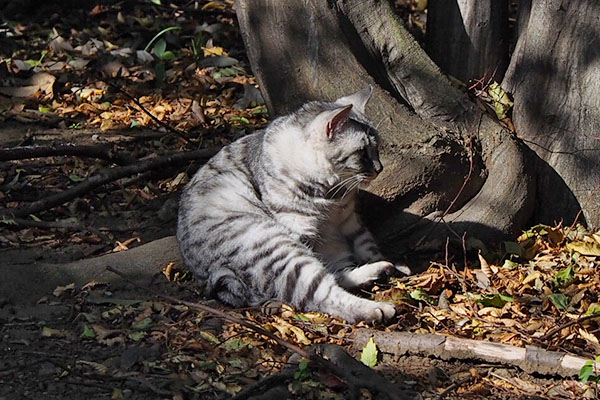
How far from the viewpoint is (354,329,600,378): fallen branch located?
4098mm

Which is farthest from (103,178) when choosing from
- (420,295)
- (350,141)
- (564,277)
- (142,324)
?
(564,277)

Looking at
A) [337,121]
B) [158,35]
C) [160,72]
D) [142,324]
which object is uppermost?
[337,121]

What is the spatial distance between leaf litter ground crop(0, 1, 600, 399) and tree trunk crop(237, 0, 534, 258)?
0.32 meters

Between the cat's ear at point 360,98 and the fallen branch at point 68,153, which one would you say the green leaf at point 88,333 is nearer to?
the fallen branch at point 68,153

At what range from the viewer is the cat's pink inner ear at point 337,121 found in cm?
495

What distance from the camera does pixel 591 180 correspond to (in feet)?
18.2

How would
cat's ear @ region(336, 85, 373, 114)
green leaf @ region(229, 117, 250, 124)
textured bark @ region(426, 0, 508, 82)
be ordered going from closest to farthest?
cat's ear @ region(336, 85, 373, 114)
textured bark @ region(426, 0, 508, 82)
green leaf @ region(229, 117, 250, 124)

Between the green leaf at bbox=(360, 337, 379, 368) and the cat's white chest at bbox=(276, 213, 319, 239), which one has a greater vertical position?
the cat's white chest at bbox=(276, 213, 319, 239)

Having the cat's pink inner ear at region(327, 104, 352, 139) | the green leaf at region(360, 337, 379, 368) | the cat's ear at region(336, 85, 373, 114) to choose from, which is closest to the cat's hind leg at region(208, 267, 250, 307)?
the green leaf at region(360, 337, 379, 368)

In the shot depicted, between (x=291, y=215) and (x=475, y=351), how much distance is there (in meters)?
1.55

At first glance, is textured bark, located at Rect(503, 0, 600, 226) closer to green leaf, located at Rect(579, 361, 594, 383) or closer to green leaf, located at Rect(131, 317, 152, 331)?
green leaf, located at Rect(579, 361, 594, 383)

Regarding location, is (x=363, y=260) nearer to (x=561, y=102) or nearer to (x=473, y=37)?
(x=561, y=102)

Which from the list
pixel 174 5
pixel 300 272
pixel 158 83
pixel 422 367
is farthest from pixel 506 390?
pixel 174 5

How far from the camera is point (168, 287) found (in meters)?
5.28
